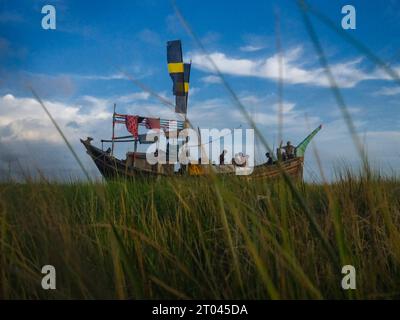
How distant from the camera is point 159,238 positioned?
7.23 ft

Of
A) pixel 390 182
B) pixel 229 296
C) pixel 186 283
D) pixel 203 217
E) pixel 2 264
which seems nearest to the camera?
pixel 229 296

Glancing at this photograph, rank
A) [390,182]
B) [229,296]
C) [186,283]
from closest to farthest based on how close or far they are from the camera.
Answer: [229,296] < [186,283] < [390,182]

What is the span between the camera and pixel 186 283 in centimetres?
155

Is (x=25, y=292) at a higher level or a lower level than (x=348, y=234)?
lower

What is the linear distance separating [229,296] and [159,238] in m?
0.86

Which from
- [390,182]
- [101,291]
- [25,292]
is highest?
[390,182]
